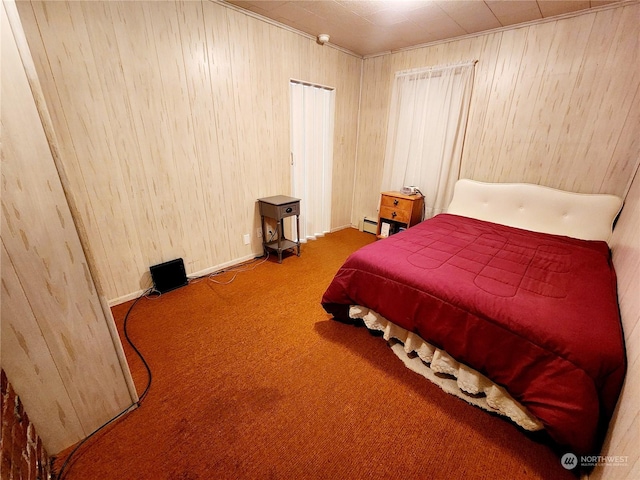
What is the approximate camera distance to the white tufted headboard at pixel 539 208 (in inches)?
86.8

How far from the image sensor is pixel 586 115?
229 cm

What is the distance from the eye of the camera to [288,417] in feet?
4.40

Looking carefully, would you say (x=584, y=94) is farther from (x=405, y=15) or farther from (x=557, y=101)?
(x=405, y=15)

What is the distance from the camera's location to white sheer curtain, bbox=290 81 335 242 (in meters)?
3.17

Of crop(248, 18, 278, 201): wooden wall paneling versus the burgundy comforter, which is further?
crop(248, 18, 278, 201): wooden wall paneling

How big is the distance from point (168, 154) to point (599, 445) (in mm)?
3157

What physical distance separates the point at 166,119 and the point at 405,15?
7.60 ft

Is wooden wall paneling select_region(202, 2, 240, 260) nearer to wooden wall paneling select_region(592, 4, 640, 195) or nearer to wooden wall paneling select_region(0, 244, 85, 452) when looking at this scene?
wooden wall paneling select_region(0, 244, 85, 452)

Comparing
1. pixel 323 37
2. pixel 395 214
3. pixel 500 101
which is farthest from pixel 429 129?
pixel 323 37

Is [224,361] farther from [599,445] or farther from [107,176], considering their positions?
[599,445]

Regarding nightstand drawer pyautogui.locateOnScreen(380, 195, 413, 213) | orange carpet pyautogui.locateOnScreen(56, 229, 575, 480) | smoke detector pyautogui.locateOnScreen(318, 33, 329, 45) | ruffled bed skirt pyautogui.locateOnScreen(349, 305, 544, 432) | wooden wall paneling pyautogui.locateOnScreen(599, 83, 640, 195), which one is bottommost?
orange carpet pyautogui.locateOnScreen(56, 229, 575, 480)

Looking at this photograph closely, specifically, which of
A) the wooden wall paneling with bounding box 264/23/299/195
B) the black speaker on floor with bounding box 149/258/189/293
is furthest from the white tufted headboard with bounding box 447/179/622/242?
the black speaker on floor with bounding box 149/258/189/293

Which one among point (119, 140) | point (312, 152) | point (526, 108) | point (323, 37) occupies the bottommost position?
point (312, 152)

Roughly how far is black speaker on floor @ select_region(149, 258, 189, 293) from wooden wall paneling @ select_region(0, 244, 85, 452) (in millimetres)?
1274
